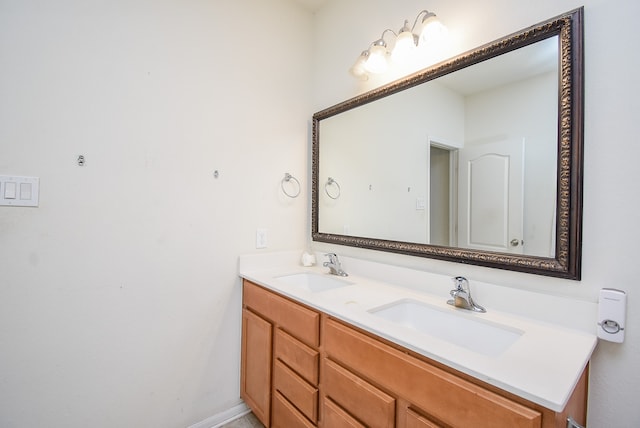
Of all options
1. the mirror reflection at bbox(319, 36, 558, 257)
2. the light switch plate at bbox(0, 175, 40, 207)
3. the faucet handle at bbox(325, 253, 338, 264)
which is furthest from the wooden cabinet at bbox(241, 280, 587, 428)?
the light switch plate at bbox(0, 175, 40, 207)

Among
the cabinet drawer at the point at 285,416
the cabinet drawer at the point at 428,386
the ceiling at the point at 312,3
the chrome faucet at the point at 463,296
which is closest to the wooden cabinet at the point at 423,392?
the cabinet drawer at the point at 428,386

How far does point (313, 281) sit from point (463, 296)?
0.92 metres

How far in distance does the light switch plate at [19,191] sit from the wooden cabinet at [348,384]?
3.46 ft

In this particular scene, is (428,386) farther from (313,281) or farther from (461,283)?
(313,281)

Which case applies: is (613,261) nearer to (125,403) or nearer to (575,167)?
(575,167)

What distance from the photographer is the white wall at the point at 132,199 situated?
3.93 ft

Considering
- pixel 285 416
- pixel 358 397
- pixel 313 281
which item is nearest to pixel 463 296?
pixel 358 397

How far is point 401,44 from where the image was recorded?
1401 millimetres

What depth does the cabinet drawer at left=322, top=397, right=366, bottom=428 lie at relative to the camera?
1027 mm

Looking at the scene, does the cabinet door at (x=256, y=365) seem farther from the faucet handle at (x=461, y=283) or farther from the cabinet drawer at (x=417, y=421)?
the faucet handle at (x=461, y=283)

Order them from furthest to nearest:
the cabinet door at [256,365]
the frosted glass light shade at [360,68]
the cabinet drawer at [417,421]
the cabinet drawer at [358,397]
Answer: the frosted glass light shade at [360,68]
the cabinet door at [256,365]
the cabinet drawer at [358,397]
the cabinet drawer at [417,421]

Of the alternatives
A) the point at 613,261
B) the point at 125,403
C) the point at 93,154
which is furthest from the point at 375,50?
the point at 125,403

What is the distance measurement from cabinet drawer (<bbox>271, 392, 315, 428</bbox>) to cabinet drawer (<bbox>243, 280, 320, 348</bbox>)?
0.35m

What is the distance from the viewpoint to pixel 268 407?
4.88 ft
